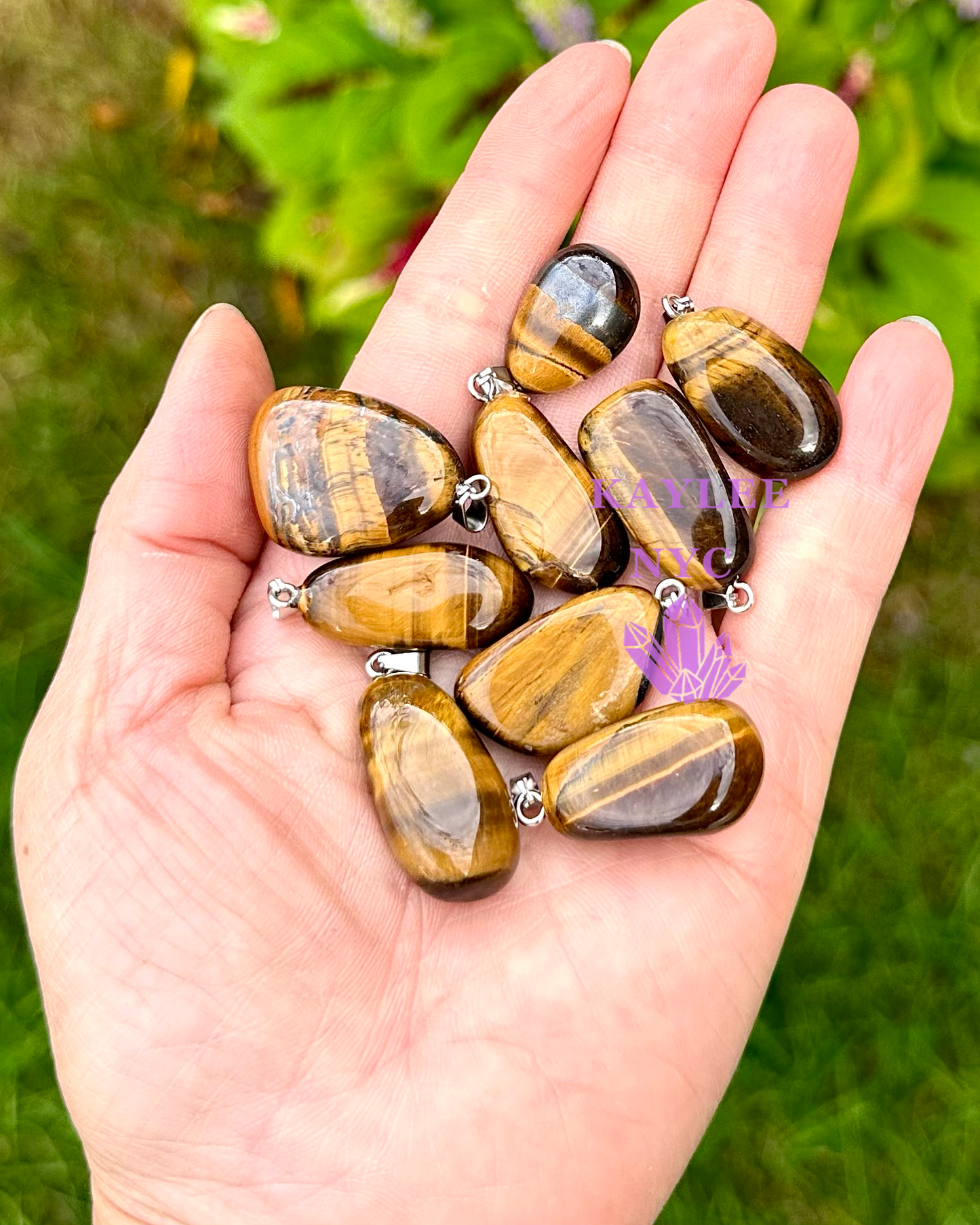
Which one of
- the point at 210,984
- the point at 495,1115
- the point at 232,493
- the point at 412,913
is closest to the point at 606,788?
the point at 412,913

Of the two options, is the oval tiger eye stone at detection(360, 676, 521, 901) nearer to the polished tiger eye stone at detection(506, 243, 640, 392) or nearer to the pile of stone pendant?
the pile of stone pendant

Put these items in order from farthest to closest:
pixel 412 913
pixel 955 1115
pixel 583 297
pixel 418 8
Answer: pixel 955 1115
pixel 418 8
pixel 583 297
pixel 412 913

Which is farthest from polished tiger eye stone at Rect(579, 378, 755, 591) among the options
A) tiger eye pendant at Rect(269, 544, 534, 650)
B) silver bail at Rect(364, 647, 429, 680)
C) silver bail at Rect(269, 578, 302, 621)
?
silver bail at Rect(269, 578, 302, 621)

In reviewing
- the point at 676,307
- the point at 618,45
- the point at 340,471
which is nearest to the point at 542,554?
the point at 340,471

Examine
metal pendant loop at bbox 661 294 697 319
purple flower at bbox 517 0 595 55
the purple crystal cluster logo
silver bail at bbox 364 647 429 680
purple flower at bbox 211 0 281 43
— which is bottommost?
silver bail at bbox 364 647 429 680

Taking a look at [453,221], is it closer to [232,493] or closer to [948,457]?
[232,493]

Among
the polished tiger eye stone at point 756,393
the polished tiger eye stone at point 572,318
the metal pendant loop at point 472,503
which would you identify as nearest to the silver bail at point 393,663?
the metal pendant loop at point 472,503

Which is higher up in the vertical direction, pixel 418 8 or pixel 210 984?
pixel 418 8

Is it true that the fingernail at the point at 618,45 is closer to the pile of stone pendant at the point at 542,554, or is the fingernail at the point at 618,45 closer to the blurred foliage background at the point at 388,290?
the blurred foliage background at the point at 388,290

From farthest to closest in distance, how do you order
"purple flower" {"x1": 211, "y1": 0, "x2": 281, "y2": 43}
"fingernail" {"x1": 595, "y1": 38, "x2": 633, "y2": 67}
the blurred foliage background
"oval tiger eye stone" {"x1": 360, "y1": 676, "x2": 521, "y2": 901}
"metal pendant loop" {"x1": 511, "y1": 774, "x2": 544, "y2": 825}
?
"purple flower" {"x1": 211, "y1": 0, "x2": 281, "y2": 43}
the blurred foliage background
"fingernail" {"x1": 595, "y1": 38, "x2": 633, "y2": 67}
"metal pendant loop" {"x1": 511, "y1": 774, "x2": 544, "y2": 825}
"oval tiger eye stone" {"x1": 360, "y1": 676, "x2": 521, "y2": 901}
